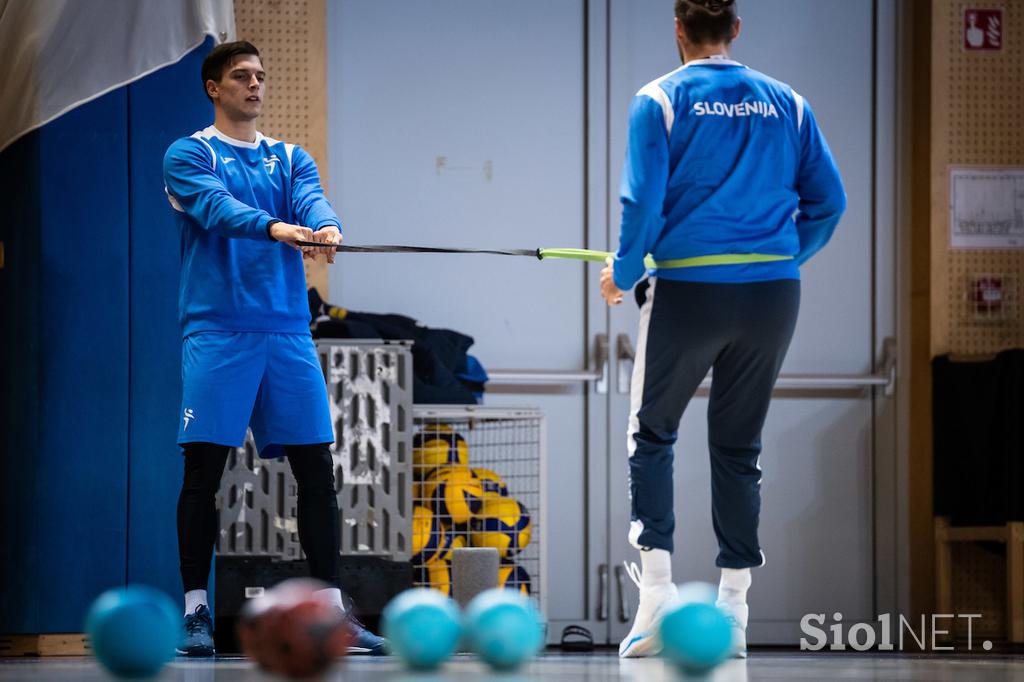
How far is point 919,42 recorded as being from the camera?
6.19 meters

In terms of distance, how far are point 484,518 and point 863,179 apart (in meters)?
2.53

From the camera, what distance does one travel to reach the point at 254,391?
12.0ft

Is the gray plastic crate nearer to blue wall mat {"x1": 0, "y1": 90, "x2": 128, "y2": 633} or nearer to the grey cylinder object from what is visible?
the grey cylinder object

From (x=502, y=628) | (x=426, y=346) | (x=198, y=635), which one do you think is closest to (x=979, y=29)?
(x=426, y=346)

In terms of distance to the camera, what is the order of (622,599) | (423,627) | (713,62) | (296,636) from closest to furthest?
(296,636) < (423,627) < (713,62) < (622,599)

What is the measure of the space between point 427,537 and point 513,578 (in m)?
0.36

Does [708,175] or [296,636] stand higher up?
[708,175]

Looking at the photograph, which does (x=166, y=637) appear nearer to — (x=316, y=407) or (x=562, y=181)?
(x=316, y=407)

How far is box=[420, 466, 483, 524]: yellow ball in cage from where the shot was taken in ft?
16.4

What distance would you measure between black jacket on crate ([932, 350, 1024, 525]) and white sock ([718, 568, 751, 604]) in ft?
8.38

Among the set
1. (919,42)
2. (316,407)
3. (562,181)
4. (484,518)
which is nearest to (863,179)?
(919,42)

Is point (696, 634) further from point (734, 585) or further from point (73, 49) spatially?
point (73, 49)

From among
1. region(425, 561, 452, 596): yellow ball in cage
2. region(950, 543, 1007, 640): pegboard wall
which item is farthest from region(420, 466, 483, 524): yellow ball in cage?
region(950, 543, 1007, 640): pegboard wall

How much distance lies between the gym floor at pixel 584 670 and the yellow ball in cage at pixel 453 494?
1583 millimetres
